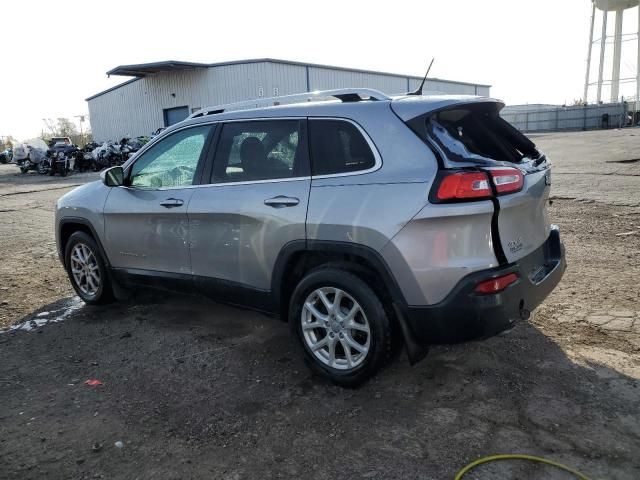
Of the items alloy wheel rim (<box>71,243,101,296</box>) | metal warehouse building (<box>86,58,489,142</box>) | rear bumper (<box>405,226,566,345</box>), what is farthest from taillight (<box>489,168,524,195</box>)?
metal warehouse building (<box>86,58,489,142</box>)

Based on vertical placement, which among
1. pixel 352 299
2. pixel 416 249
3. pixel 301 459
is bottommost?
pixel 301 459

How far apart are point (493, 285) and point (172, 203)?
100 inches

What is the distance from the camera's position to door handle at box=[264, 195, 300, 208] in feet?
11.1

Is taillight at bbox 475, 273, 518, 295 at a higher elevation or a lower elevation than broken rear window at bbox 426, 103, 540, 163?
lower

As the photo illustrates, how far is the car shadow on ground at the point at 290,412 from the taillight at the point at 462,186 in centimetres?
126

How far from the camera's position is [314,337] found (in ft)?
11.4

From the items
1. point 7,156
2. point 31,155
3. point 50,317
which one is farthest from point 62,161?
point 50,317

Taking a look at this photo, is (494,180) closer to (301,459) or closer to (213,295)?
(301,459)

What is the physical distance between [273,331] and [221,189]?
1.30 metres

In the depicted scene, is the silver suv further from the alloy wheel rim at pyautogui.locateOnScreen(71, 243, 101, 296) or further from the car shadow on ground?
the alloy wheel rim at pyautogui.locateOnScreen(71, 243, 101, 296)

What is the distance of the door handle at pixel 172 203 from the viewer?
4.11m

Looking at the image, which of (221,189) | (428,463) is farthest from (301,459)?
(221,189)

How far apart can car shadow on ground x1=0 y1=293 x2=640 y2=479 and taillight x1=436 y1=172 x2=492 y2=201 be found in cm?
126

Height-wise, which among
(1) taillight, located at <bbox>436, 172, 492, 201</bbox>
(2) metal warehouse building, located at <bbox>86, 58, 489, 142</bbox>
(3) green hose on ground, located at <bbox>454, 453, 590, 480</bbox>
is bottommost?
(3) green hose on ground, located at <bbox>454, 453, 590, 480</bbox>
